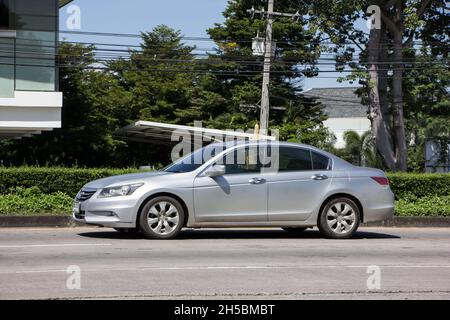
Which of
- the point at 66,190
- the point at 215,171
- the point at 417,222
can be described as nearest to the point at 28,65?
the point at 66,190

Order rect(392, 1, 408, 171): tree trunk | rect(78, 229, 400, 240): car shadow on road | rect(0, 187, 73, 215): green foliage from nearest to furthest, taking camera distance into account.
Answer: rect(78, 229, 400, 240): car shadow on road → rect(0, 187, 73, 215): green foliage → rect(392, 1, 408, 171): tree trunk

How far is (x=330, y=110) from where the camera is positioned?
76.7 meters

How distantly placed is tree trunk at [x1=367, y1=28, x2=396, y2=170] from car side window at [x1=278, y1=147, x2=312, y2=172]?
692 inches

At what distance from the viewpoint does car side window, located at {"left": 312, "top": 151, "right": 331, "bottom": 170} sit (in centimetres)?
1357

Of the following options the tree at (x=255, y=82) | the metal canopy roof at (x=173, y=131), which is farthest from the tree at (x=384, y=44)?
the tree at (x=255, y=82)

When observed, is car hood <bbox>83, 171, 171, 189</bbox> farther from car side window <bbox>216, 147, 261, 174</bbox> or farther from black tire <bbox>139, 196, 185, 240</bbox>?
car side window <bbox>216, 147, 261, 174</bbox>

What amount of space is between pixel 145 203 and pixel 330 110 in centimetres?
6540

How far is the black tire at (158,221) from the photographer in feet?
41.0

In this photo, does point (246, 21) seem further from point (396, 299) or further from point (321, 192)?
point (396, 299)

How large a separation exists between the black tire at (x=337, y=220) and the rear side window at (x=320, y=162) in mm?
583

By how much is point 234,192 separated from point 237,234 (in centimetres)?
171

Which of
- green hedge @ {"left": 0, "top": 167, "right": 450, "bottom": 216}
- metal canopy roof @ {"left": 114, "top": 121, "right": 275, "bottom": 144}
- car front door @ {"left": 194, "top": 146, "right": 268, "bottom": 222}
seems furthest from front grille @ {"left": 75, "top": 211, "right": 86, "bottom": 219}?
metal canopy roof @ {"left": 114, "top": 121, "right": 275, "bottom": 144}

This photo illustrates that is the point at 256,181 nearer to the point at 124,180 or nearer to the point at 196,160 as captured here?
the point at 196,160

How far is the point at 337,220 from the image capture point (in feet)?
44.3
